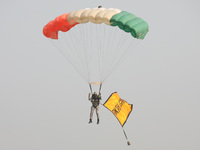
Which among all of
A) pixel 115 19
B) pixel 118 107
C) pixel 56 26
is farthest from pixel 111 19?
pixel 118 107

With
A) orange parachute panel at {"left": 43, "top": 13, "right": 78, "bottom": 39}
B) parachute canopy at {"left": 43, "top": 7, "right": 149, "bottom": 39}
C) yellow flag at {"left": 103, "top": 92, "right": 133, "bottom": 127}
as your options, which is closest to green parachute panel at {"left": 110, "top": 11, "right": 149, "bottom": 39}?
parachute canopy at {"left": 43, "top": 7, "right": 149, "bottom": 39}

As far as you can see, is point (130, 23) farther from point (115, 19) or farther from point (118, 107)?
point (118, 107)

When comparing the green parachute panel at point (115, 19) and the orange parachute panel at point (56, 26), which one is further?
the orange parachute panel at point (56, 26)

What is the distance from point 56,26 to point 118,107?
606cm

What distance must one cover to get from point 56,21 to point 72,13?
124 centimetres

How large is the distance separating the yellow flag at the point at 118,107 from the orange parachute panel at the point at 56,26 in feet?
16.3

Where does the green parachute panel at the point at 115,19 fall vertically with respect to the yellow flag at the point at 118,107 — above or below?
above

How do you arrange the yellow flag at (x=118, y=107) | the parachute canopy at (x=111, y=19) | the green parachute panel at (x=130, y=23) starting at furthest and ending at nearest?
the yellow flag at (x=118, y=107) → the parachute canopy at (x=111, y=19) → the green parachute panel at (x=130, y=23)

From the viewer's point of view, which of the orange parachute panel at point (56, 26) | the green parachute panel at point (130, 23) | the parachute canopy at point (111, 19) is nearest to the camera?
the green parachute panel at point (130, 23)

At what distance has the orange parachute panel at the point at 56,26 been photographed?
3244cm

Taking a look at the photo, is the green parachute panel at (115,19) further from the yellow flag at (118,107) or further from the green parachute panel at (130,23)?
the yellow flag at (118,107)

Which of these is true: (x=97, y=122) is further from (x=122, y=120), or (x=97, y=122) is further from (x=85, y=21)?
(x=85, y=21)

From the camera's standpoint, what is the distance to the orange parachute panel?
106 ft

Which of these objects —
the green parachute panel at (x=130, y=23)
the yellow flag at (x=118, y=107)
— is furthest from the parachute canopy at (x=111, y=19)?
the yellow flag at (x=118, y=107)
